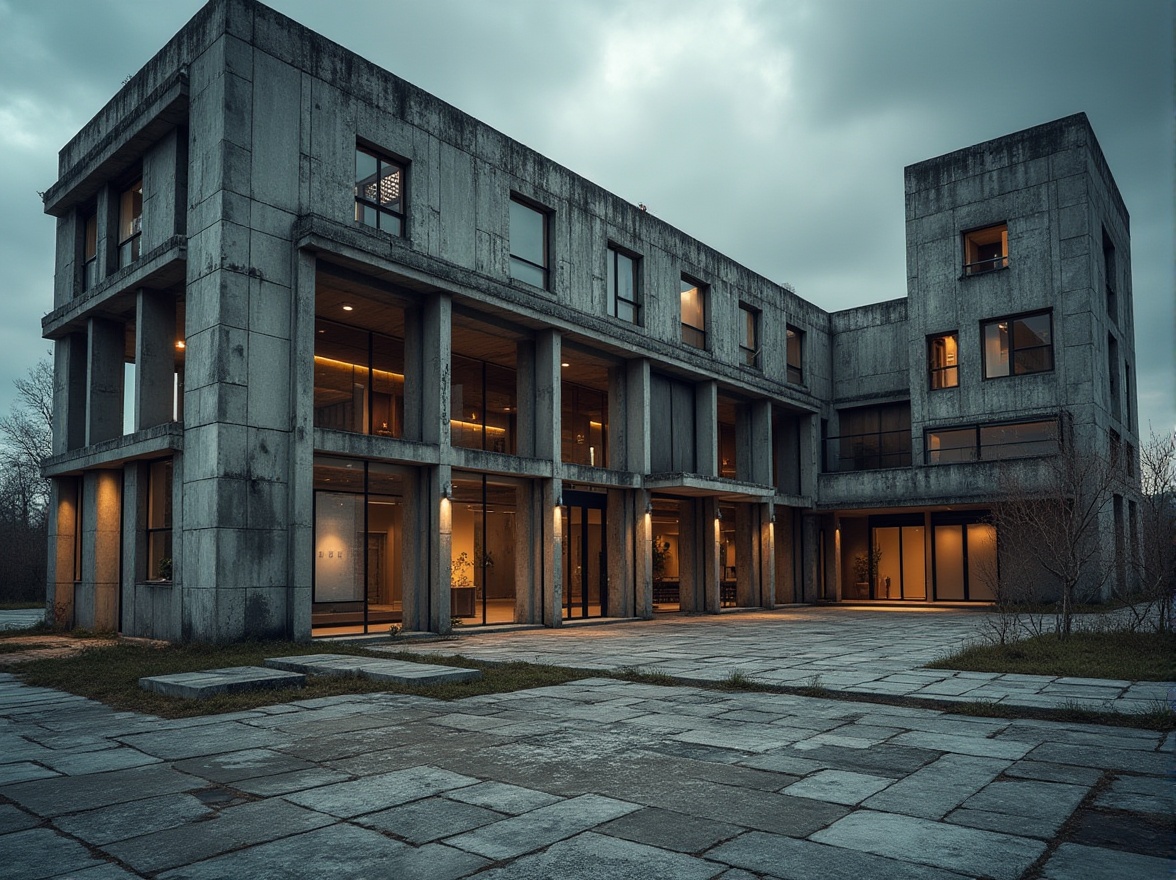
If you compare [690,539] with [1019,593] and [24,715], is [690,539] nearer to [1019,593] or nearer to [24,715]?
[1019,593]

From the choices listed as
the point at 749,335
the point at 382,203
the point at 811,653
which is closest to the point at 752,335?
the point at 749,335

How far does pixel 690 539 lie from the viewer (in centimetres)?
2767

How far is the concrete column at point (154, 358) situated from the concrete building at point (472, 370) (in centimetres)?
8

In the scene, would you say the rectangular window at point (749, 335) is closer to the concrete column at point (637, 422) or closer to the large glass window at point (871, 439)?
the concrete column at point (637, 422)

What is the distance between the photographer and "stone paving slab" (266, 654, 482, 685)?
10945 millimetres

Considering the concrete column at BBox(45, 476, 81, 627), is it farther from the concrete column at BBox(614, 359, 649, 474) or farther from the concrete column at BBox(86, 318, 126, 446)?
the concrete column at BBox(614, 359, 649, 474)

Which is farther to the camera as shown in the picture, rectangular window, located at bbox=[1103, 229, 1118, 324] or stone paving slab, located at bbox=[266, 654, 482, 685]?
rectangular window, located at bbox=[1103, 229, 1118, 324]

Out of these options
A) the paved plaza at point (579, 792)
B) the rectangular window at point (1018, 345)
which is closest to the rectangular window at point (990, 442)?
the rectangular window at point (1018, 345)

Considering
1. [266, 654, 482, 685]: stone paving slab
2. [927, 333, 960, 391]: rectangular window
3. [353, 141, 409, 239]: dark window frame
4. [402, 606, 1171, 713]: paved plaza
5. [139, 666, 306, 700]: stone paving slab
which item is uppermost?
[353, 141, 409, 239]: dark window frame

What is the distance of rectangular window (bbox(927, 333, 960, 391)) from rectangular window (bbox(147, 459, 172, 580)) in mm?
25031

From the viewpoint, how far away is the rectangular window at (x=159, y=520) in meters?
17.4

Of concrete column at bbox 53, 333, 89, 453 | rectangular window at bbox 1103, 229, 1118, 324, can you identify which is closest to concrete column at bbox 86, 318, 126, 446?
concrete column at bbox 53, 333, 89, 453

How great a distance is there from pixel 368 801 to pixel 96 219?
20.0 m

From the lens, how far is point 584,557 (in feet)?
78.1
